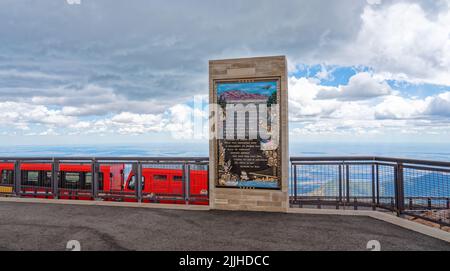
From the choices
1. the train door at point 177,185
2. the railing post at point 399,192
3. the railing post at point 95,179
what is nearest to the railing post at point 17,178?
the railing post at point 95,179

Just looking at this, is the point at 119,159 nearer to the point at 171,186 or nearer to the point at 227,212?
the point at 171,186

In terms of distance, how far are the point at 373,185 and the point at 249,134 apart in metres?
3.52

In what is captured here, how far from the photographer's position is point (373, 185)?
748 cm

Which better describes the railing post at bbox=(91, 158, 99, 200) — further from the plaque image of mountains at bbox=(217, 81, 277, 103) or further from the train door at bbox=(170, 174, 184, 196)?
the plaque image of mountains at bbox=(217, 81, 277, 103)

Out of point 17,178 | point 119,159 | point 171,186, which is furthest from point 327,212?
point 17,178

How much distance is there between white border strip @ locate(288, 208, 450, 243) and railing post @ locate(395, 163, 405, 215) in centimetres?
26

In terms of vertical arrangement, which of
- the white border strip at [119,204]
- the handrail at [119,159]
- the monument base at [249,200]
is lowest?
the white border strip at [119,204]

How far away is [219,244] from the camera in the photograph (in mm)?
5078

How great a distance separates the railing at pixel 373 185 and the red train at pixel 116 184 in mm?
2939

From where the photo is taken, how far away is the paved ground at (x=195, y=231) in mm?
5059

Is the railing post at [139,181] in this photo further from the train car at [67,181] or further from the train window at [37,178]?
the train window at [37,178]

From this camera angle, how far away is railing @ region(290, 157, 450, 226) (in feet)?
20.4
